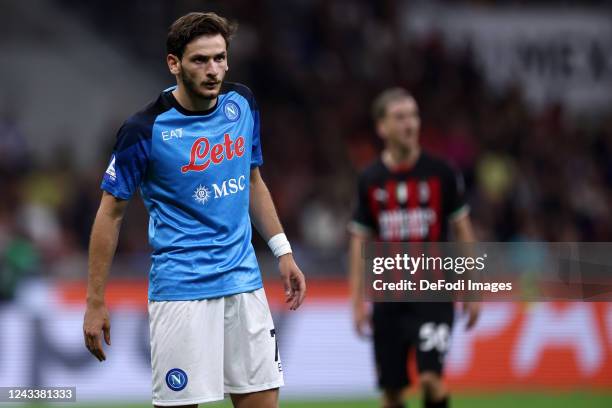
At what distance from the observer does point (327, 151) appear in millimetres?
14938

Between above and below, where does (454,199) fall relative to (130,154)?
above

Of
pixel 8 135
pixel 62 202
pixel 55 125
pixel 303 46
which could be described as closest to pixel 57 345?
pixel 62 202

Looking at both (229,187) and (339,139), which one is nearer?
(229,187)

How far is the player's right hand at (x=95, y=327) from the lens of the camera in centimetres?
495

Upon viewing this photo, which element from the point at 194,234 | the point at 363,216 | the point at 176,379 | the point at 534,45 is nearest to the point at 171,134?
the point at 194,234

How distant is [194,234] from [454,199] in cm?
271

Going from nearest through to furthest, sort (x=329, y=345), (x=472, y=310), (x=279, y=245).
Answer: (x=279, y=245), (x=472, y=310), (x=329, y=345)

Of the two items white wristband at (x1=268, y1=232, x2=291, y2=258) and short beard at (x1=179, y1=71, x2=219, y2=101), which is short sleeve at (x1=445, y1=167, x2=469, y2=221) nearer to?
white wristband at (x1=268, y1=232, x2=291, y2=258)

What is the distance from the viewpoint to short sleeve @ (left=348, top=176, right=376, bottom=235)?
7648mm

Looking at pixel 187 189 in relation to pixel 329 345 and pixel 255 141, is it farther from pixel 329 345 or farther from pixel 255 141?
pixel 329 345

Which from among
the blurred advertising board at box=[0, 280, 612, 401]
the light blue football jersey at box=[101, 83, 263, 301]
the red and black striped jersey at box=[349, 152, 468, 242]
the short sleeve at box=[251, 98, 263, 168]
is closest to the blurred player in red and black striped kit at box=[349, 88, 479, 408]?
the red and black striped jersey at box=[349, 152, 468, 242]

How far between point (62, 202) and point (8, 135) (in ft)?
4.31

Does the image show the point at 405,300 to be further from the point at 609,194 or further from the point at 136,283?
the point at 609,194

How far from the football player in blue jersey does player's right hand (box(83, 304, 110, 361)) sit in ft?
0.04
